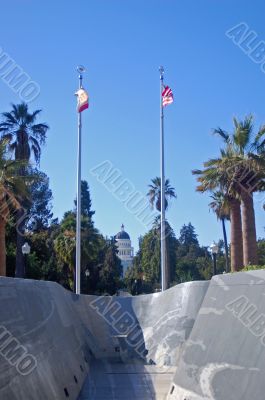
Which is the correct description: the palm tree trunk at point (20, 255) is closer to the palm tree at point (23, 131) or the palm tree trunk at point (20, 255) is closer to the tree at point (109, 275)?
the palm tree at point (23, 131)

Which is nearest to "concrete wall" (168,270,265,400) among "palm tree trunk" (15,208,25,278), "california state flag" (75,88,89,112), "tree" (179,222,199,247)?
"california state flag" (75,88,89,112)

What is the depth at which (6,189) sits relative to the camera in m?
21.8

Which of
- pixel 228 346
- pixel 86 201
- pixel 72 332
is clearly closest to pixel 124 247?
pixel 86 201

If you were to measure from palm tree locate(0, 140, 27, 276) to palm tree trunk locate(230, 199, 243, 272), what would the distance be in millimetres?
9492

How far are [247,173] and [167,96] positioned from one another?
5346 mm

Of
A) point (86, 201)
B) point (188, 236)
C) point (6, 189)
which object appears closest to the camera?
point (6, 189)

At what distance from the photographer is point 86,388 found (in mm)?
13195

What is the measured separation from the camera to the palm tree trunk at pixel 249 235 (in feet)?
68.3

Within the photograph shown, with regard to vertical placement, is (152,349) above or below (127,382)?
above

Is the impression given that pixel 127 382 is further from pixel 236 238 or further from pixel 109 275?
pixel 109 275

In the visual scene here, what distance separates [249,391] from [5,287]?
452 centimetres

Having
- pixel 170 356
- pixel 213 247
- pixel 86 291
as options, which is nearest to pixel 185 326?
pixel 170 356

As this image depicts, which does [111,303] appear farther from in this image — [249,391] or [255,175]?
[249,391]

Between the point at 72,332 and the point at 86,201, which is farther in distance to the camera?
the point at 86,201
